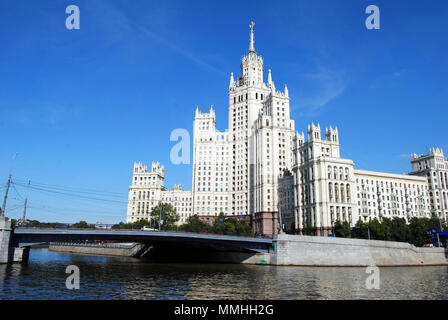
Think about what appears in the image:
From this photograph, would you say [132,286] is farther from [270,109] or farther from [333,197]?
[270,109]

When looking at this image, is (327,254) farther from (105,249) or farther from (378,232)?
(105,249)

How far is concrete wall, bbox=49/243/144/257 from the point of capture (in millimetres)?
112681

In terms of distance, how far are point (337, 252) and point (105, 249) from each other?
81775 mm

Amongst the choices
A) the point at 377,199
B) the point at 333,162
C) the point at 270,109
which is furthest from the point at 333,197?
A: the point at 270,109

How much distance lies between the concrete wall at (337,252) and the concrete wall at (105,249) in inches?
2055

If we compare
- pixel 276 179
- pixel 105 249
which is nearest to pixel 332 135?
pixel 276 179

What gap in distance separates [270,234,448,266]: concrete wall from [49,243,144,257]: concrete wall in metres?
52.2

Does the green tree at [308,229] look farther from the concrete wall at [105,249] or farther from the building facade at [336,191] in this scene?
the concrete wall at [105,249]

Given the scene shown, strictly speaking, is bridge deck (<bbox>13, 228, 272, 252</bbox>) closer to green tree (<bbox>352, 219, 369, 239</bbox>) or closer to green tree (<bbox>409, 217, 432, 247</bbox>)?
green tree (<bbox>352, 219, 369, 239</bbox>)

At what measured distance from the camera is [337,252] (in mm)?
76688

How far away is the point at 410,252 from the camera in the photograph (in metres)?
86.1

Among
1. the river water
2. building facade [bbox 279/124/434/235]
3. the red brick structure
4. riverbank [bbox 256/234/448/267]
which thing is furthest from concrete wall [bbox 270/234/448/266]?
the red brick structure

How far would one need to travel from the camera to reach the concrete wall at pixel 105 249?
370ft

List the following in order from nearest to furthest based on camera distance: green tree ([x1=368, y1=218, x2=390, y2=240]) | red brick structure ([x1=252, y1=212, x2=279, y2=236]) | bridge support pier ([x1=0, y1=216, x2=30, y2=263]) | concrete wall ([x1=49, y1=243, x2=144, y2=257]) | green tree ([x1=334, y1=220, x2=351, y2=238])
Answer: bridge support pier ([x1=0, y1=216, x2=30, y2=263]) → green tree ([x1=368, y1=218, x2=390, y2=240]) → green tree ([x1=334, y1=220, x2=351, y2=238]) → concrete wall ([x1=49, y1=243, x2=144, y2=257]) → red brick structure ([x1=252, y1=212, x2=279, y2=236])
